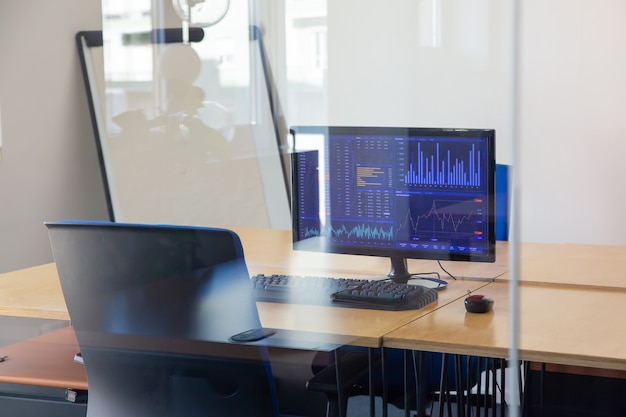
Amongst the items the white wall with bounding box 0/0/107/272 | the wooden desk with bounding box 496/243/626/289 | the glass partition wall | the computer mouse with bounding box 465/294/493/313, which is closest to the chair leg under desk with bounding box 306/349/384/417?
the computer mouse with bounding box 465/294/493/313

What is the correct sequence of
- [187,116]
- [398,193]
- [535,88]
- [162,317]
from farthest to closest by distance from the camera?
[187,116], [398,193], [535,88], [162,317]

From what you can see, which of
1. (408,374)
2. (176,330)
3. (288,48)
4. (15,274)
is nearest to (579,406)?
(408,374)

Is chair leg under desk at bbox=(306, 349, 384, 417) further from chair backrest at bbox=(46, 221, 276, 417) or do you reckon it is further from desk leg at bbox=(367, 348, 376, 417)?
chair backrest at bbox=(46, 221, 276, 417)

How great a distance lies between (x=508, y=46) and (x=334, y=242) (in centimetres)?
67

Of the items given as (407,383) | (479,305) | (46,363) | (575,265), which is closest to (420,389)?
(407,383)

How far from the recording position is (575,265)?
2.25 meters

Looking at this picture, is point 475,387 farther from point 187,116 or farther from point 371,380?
point 187,116

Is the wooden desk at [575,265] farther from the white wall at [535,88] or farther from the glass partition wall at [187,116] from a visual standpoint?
the glass partition wall at [187,116]

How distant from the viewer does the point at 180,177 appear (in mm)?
2578

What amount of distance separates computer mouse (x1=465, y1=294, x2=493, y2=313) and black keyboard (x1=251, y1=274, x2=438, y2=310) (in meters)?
0.10

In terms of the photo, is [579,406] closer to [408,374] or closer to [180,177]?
[408,374]

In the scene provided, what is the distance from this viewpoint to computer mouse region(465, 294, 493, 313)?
→ 2080 mm

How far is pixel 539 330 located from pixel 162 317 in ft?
2.67

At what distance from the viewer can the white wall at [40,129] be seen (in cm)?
241
